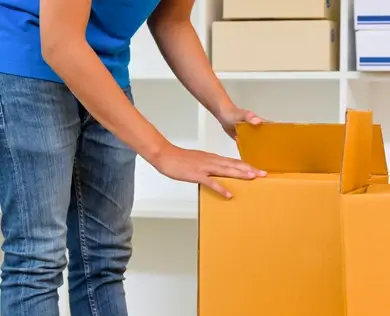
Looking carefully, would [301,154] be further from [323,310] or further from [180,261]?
[180,261]

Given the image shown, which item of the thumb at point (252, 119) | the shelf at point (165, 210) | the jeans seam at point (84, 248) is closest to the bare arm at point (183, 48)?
the thumb at point (252, 119)

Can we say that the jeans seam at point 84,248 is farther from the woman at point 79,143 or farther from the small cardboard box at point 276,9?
the small cardboard box at point 276,9

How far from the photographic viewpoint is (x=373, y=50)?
1.45 m

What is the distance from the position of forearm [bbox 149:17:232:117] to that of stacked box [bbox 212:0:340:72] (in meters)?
0.36

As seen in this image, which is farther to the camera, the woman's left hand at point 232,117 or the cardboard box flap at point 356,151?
the woman's left hand at point 232,117

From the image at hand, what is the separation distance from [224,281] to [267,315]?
0.06 metres

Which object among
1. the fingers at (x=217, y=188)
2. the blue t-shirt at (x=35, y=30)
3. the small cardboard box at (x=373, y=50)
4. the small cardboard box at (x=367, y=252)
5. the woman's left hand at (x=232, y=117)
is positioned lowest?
the small cardboard box at (x=367, y=252)

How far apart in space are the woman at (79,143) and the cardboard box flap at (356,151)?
12 centimetres

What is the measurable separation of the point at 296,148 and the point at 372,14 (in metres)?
0.66

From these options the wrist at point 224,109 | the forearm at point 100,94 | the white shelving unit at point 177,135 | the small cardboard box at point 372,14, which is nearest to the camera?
the forearm at point 100,94

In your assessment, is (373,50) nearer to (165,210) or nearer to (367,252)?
(165,210)

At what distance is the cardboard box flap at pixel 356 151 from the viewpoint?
67cm

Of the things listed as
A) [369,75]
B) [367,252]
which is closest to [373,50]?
[369,75]

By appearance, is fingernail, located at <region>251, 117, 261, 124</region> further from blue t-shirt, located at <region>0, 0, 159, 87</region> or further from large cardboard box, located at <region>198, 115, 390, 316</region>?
blue t-shirt, located at <region>0, 0, 159, 87</region>
